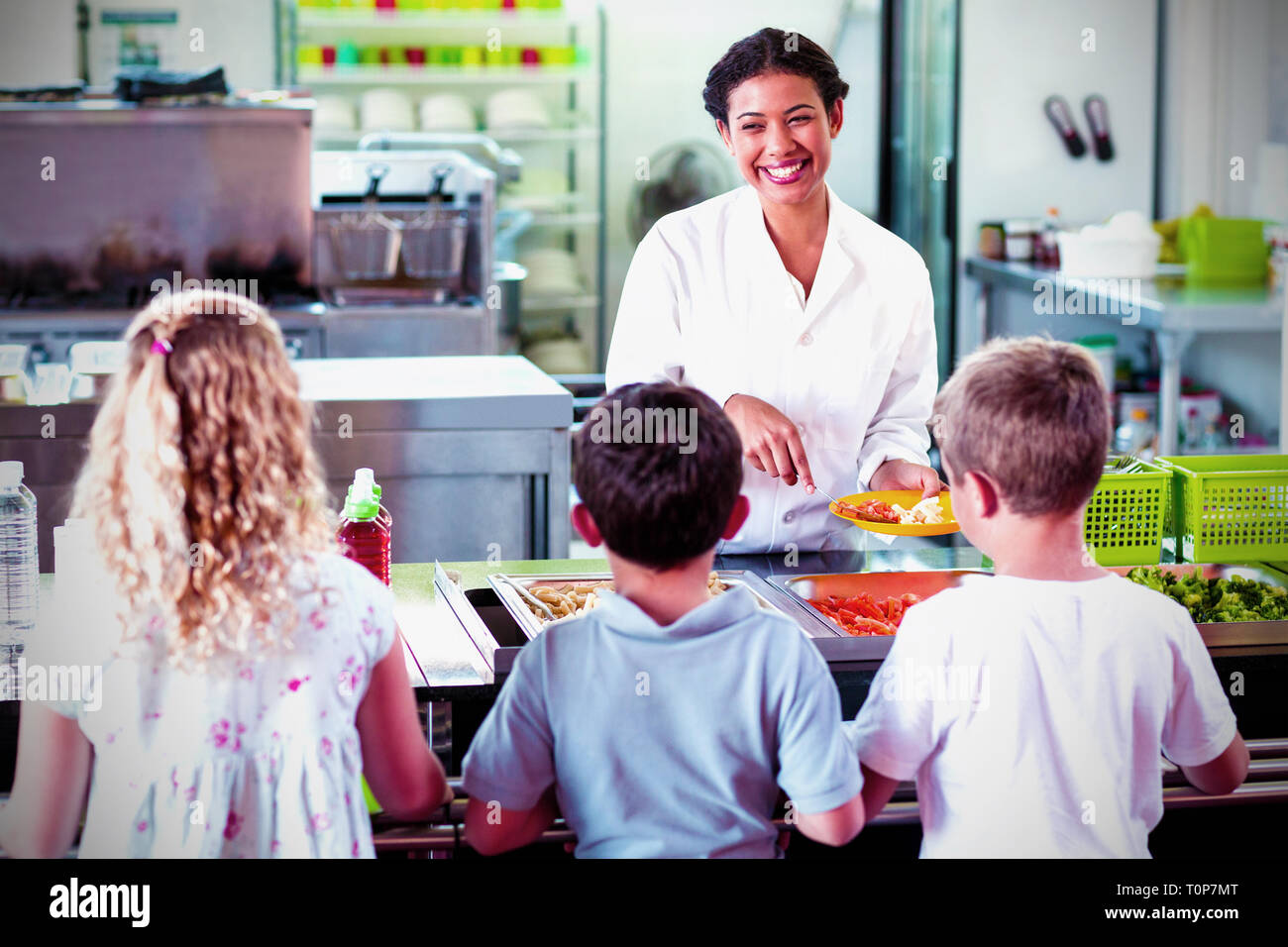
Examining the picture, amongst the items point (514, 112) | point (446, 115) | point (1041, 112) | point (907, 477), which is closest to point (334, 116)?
point (446, 115)

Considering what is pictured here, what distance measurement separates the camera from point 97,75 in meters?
6.24

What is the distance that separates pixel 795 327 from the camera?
2.45 metres

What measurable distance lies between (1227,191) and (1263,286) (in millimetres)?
1031

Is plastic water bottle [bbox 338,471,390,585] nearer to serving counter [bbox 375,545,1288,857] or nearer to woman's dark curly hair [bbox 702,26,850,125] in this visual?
serving counter [bbox 375,545,1288,857]

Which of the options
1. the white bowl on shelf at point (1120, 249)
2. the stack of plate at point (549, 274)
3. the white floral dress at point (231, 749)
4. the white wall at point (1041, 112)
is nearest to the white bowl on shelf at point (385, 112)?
the stack of plate at point (549, 274)

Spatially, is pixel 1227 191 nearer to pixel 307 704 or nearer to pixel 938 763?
pixel 938 763

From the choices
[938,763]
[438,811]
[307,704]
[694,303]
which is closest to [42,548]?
[694,303]

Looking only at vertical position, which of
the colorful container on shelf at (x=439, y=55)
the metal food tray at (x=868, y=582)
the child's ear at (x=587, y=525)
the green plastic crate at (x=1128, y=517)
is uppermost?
the colorful container on shelf at (x=439, y=55)

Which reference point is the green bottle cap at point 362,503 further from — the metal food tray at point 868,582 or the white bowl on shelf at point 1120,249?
the white bowl on shelf at point 1120,249

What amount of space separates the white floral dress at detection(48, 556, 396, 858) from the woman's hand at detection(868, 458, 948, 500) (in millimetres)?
1087

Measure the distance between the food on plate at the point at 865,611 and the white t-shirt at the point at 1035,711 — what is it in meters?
0.41

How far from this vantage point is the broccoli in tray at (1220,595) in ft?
6.21

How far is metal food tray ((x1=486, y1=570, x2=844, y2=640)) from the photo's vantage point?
71.2 inches
